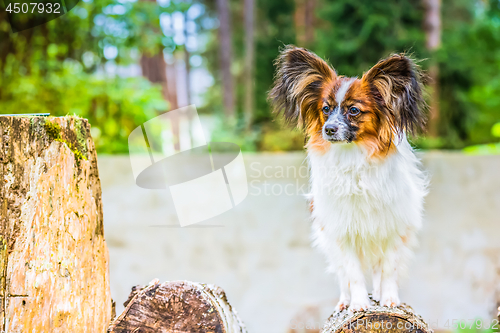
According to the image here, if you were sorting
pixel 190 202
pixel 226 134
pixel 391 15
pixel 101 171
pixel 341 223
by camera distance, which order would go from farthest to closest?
pixel 226 134
pixel 391 15
pixel 101 171
pixel 190 202
pixel 341 223

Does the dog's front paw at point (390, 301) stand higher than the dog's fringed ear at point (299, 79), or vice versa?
the dog's fringed ear at point (299, 79)

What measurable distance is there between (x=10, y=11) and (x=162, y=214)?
11.1ft

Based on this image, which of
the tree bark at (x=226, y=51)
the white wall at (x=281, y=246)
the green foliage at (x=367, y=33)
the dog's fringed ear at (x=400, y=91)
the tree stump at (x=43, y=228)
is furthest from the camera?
the tree bark at (x=226, y=51)

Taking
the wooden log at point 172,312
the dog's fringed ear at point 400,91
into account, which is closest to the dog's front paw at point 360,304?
the wooden log at point 172,312

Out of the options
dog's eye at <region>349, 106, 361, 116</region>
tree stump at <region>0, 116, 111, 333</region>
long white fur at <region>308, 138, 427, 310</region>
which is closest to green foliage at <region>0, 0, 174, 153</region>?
tree stump at <region>0, 116, 111, 333</region>

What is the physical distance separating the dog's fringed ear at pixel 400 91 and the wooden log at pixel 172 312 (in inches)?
49.1

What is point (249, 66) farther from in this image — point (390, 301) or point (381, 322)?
point (381, 322)

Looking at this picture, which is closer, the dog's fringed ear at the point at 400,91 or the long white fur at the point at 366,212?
the dog's fringed ear at the point at 400,91

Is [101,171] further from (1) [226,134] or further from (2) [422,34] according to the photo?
(2) [422,34]

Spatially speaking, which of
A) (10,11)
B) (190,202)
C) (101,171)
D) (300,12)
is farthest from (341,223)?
(300,12)

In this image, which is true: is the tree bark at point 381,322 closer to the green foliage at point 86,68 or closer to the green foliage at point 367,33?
the green foliage at point 86,68

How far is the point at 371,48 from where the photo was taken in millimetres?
6629

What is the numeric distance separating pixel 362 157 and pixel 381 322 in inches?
30.4

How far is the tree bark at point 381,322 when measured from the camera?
196cm
